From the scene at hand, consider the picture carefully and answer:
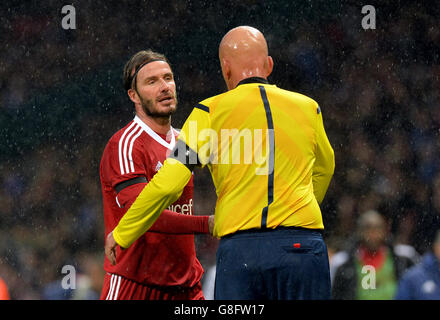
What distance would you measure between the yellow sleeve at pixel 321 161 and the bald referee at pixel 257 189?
0.16ft

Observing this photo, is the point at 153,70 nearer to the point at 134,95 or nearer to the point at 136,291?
the point at 134,95

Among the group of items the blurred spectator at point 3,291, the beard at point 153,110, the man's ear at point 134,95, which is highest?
the man's ear at point 134,95

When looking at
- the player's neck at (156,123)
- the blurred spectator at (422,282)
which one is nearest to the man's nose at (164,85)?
the player's neck at (156,123)

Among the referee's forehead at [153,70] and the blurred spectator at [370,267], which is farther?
the blurred spectator at [370,267]

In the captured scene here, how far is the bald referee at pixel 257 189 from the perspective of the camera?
2631 mm

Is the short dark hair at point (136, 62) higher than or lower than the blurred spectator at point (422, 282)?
higher

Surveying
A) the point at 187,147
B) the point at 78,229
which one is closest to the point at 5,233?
the point at 78,229

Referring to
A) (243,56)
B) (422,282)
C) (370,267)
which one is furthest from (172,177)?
(370,267)

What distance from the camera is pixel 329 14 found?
757 cm

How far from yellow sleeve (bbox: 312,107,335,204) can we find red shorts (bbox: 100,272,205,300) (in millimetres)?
852

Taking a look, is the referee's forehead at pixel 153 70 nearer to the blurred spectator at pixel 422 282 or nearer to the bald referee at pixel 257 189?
the bald referee at pixel 257 189

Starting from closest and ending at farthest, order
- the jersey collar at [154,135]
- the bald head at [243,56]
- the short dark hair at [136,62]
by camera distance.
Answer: the bald head at [243,56], the jersey collar at [154,135], the short dark hair at [136,62]

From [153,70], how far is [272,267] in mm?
1393
